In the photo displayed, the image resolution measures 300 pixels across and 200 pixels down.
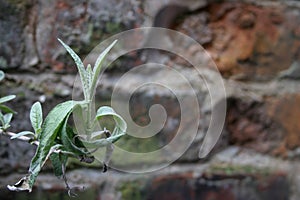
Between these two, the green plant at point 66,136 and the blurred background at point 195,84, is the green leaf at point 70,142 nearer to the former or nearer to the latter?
the green plant at point 66,136

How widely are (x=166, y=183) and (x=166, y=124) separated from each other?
8cm

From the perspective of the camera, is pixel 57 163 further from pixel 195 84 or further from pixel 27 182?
pixel 195 84

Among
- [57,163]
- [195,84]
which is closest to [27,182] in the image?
[57,163]

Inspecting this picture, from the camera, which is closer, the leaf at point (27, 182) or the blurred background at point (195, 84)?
the leaf at point (27, 182)

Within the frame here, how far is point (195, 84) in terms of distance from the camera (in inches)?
22.4

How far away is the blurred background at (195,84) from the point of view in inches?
19.1

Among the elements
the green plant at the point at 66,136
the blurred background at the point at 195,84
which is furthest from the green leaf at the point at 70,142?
the blurred background at the point at 195,84

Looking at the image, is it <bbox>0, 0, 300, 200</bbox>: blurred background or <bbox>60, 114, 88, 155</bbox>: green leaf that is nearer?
<bbox>60, 114, 88, 155</bbox>: green leaf

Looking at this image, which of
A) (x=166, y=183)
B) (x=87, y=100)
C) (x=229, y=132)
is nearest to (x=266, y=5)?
(x=229, y=132)

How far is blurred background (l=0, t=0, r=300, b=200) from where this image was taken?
0.49 m

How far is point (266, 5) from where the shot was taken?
0.60 meters

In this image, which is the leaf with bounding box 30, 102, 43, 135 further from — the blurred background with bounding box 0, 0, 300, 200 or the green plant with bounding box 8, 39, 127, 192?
the blurred background with bounding box 0, 0, 300, 200

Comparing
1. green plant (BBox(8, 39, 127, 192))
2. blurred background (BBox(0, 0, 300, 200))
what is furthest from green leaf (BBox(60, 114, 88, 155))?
blurred background (BBox(0, 0, 300, 200))

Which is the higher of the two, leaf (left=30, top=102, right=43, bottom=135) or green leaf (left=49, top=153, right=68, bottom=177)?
leaf (left=30, top=102, right=43, bottom=135)
